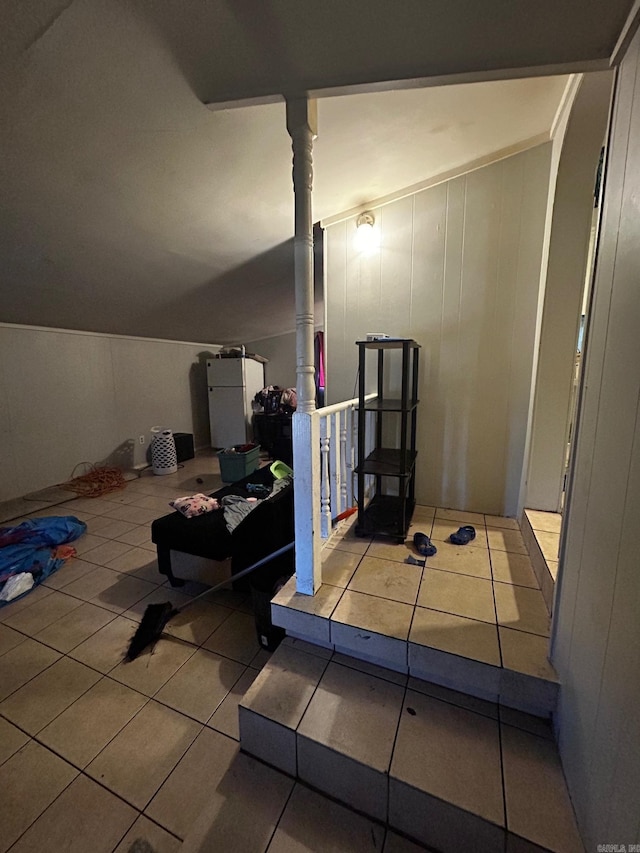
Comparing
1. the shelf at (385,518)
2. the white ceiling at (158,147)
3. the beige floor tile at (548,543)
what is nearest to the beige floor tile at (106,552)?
the shelf at (385,518)

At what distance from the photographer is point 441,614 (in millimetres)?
1316

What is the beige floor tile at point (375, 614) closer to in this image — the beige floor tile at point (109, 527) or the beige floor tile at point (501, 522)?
the beige floor tile at point (501, 522)

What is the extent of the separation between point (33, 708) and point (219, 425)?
4.12m

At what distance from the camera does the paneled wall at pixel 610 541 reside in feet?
2.14

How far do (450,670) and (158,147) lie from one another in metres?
2.42

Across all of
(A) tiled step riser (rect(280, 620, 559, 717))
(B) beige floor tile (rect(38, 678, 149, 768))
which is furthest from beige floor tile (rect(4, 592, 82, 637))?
(A) tiled step riser (rect(280, 620, 559, 717))

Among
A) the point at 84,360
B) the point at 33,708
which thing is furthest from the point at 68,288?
the point at 33,708

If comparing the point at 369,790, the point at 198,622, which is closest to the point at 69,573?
the point at 198,622

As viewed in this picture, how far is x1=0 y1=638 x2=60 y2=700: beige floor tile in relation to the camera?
146 cm

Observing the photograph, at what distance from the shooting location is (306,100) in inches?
44.8

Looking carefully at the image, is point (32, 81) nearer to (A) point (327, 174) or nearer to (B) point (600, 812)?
(A) point (327, 174)

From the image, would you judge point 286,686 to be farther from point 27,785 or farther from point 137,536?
point 137,536

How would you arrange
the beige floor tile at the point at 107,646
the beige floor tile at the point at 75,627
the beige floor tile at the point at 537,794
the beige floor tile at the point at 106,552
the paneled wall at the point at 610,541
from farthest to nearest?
the beige floor tile at the point at 106,552 → the beige floor tile at the point at 75,627 → the beige floor tile at the point at 107,646 → the beige floor tile at the point at 537,794 → the paneled wall at the point at 610,541

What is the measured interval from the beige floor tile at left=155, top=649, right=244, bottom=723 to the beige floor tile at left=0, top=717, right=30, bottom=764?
0.46 m
